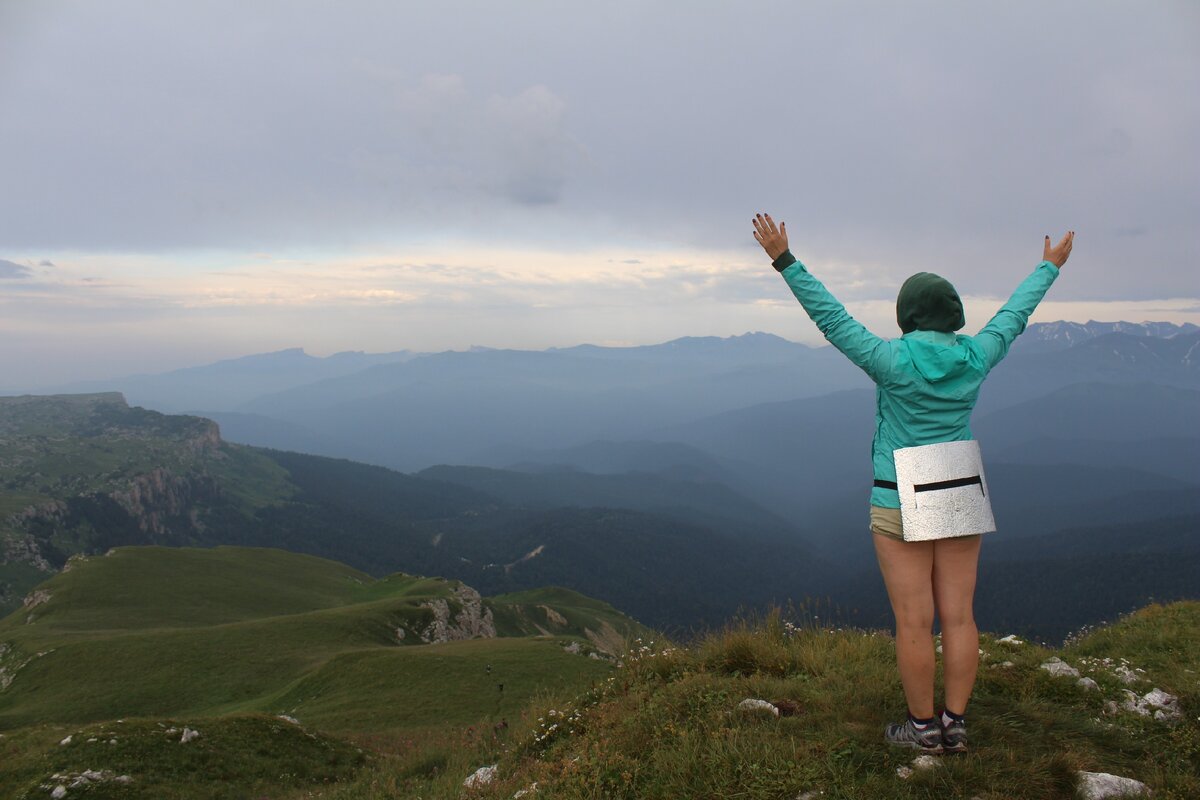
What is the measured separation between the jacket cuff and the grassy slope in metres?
4.02

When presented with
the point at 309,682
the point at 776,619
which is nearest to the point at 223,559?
the point at 309,682

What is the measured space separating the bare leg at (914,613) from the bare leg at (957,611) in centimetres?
9

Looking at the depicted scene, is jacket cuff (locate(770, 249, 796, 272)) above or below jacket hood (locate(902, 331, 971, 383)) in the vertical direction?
above

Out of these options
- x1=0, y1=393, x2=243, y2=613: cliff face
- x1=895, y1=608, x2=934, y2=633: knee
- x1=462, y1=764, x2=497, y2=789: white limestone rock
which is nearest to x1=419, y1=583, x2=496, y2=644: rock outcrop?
x1=462, y1=764, x2=497, y2=789: white limestone rock

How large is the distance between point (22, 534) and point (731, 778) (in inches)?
6790

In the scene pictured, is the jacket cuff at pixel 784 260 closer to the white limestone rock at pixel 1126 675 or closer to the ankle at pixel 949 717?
the ankle at pixel 949 717

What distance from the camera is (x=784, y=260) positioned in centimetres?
479

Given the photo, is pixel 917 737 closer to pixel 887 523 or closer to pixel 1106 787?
pixel 1106 787

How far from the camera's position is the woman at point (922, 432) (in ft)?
14.7

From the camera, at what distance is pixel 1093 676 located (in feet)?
24.9

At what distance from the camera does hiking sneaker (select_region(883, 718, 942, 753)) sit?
182 inches

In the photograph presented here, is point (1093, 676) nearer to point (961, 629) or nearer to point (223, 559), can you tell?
point (961, 629)

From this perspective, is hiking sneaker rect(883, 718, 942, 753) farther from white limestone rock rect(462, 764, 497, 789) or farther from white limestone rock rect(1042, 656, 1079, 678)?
white limestone rock rect(462, 764, 497, 789)

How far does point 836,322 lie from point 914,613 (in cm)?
240
